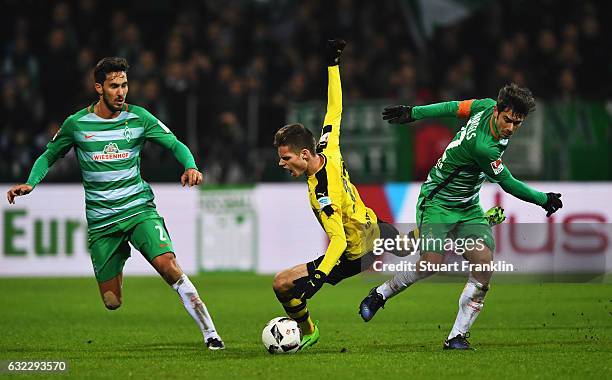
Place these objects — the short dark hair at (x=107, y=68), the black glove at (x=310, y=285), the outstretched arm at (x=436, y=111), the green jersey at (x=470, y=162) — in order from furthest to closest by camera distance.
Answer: the outstretched arm at (x=436, y=111) → the short dark hair at (x=107, y=68) → the green jersey at (x=470, y=162) → the black glove at (x=310, y=285)

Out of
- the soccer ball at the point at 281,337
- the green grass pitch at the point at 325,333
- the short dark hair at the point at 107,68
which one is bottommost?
the green grass pitch at the point at 325,333

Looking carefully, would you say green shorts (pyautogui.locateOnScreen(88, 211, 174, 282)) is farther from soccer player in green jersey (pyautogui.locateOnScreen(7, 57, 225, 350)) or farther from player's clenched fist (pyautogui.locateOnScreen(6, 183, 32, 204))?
player's clenched fist (pyautogui.locateOnScreen(6, 183, 32, 204))

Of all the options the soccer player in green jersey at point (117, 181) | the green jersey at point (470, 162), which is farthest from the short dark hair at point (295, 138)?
the green jersey at point (470, 162)

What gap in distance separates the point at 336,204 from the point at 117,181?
175 centimetres

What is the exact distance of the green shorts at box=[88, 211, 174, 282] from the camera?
320 inches

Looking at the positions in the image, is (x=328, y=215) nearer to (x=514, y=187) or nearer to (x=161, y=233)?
(x=161, y=233)

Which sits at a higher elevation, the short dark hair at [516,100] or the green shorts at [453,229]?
the short dark hair at [516,100]

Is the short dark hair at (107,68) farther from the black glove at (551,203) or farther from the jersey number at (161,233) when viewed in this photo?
the black glove at (551,203)

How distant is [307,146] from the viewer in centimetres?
776

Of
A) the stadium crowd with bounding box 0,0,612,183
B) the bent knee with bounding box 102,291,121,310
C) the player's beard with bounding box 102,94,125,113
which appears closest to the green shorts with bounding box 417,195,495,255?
the bent knee with bounding box 102,291,121,310

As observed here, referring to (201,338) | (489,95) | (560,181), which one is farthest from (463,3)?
(201,338)

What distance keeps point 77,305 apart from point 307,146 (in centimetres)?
542

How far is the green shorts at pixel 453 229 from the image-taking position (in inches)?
328

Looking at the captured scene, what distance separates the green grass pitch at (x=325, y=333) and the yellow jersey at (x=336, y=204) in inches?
31.1
